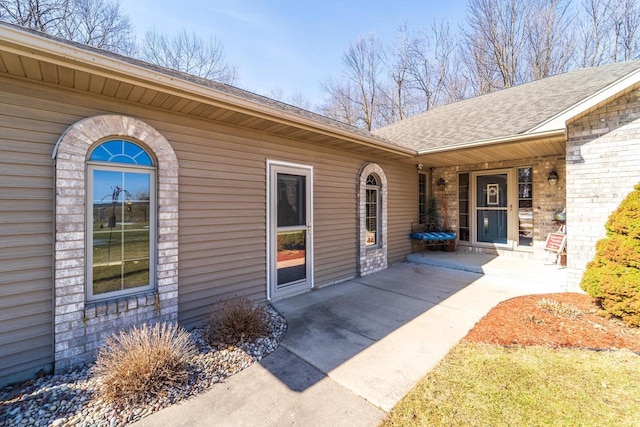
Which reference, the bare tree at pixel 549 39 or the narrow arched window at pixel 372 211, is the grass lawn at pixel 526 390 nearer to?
the narrow arched window at pixel 372 211

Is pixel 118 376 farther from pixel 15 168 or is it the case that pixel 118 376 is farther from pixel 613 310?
pixel 613 310

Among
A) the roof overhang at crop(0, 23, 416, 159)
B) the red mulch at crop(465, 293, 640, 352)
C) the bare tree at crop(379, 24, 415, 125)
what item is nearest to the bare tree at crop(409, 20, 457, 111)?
the bare tree at crop(379, 24, 415, 125)

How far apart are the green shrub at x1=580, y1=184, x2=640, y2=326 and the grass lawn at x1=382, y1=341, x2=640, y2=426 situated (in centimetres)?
103

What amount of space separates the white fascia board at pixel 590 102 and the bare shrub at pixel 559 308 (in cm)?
291

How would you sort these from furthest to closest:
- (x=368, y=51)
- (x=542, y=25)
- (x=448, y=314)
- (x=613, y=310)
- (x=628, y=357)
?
(x=368, y=51) → (x=542, y=25) → (x=448, y=314) → (x=613, y=310) → (x=628, y=357)

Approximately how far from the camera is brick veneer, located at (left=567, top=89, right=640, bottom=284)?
453cm

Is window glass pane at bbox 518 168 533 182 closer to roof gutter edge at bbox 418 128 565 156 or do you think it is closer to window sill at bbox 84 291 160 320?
roof gutter edge at bbox 418 128 565 156

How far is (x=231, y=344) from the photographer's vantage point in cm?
326

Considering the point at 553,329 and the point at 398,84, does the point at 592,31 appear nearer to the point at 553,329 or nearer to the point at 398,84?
the point at 398,84

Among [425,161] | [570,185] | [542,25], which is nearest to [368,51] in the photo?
[542,25]

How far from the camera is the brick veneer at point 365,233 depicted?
6.29 metres

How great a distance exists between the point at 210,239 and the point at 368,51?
19032 mm

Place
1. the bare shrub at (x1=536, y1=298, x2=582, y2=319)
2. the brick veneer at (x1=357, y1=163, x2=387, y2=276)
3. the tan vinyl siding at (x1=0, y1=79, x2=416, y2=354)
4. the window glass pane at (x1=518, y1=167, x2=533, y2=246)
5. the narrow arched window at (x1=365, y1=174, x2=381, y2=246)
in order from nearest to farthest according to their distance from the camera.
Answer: the tan vinyl siding at (x1=0, y1=79, x2=416, y2=354)
the bare shrub at (x1=536, y1=298, x2=582, y2=319)
the brick veneer at (x1=357, y1=163, x2=387, y2=276)
the narrow arched window at (x1=365, y1=174, x2=381, y2=246)
the window glass pane at (x1=518, y1=167, x2=533, y2=246)

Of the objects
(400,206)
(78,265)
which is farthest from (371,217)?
(78,265)
